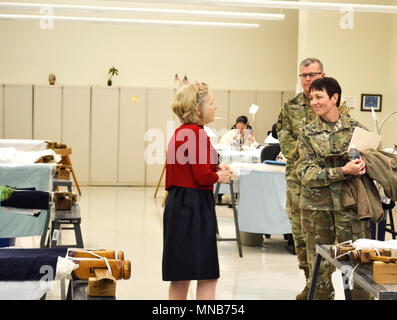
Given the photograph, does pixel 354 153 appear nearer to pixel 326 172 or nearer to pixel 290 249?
pixel 326 172

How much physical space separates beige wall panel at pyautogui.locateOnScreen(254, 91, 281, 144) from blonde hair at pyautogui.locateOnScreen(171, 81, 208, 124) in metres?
9.57

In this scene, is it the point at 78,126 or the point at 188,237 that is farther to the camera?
the point at 78,126

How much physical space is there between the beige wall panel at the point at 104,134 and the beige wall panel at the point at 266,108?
2924mm

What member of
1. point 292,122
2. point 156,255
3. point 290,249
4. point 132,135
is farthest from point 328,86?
point 132,135

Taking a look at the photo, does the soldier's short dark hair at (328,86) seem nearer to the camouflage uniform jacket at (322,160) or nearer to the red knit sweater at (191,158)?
the camouflage uniform jacket at (322,160)

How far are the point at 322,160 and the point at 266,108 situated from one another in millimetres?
9429

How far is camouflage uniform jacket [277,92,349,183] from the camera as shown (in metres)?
4.02

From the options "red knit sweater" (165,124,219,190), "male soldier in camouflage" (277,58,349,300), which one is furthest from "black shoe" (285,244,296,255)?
"red knit sweater" (165,124,219,190)

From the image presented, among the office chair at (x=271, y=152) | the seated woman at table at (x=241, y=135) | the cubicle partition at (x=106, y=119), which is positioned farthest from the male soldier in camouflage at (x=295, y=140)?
the cubicle partition at (x=106, y=119)

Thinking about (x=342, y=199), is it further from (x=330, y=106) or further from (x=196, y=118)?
(x=196, y=118)

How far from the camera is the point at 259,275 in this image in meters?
5.27

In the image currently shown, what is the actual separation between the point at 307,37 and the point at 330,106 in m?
7.15

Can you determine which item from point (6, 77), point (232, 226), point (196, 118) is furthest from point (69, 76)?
point (196, 118)

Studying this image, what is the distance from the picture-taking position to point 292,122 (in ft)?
13.3
